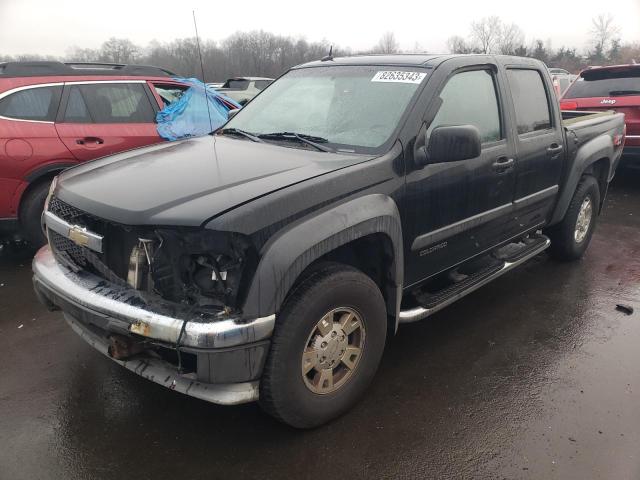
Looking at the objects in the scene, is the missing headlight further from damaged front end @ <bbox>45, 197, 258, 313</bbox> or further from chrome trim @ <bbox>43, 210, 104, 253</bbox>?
chrome trim @ <bbox>43, 210, 104, 253</bbox>

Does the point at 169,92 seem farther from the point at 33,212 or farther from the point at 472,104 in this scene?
the point at 472,104

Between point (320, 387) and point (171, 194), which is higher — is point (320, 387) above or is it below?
below

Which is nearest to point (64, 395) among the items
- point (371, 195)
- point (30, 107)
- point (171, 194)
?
point (171, 194)

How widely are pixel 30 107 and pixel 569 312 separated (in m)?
5.14

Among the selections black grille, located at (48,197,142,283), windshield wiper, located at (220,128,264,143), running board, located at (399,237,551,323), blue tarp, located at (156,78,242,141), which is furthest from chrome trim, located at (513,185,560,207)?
blue tarp, located at (156,78,242,141)

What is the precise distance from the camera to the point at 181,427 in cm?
265

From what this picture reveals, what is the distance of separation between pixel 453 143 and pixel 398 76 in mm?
711

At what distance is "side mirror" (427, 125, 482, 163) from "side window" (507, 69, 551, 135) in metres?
1.21

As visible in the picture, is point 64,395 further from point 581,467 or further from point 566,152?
point 566,152

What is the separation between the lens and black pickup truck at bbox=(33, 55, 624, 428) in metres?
2.16

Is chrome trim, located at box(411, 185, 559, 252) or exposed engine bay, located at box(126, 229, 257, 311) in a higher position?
exposed engine bay, located at box(126, 229, 257, 311)

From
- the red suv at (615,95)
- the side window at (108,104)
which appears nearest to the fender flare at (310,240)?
the side window at (108,104)

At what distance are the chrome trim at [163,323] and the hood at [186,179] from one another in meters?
0.38

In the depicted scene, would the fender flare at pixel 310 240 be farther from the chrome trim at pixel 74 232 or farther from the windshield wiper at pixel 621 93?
the windshield wiper at pixel 621 93
